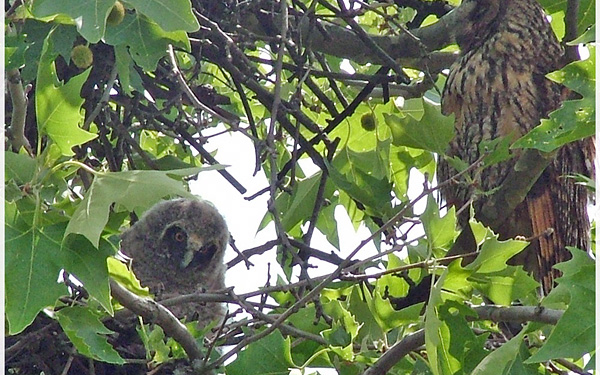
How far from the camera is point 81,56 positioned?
231 cm

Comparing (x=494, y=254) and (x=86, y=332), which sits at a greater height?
(x=86, y=332)

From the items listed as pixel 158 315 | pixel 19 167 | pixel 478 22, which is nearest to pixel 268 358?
pixel 158 315

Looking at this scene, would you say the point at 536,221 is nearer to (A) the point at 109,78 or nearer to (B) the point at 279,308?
(B) the point at 279,308

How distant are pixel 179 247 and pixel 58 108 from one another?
1.52 m

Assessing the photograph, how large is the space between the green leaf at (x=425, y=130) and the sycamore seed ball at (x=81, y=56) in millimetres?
745

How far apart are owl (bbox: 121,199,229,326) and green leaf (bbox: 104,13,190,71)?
1044mm

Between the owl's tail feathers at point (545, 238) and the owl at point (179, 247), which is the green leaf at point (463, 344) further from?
the owl at point (179, 247)

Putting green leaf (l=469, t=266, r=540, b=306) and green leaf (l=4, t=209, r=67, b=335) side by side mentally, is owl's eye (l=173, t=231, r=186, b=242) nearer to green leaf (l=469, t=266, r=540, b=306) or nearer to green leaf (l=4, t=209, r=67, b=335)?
green leaf (l=469, t=266, r=540, b=306)

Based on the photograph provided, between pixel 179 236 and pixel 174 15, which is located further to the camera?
pixel 179 236

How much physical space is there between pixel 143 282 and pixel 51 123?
1380mm

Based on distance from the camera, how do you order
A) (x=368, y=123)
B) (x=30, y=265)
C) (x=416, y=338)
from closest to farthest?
(x=30, y=265), (x=416, y=338), (x=368, y=123)

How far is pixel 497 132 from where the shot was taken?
291 cm

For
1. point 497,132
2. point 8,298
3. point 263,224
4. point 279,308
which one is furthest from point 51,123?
point 497,132

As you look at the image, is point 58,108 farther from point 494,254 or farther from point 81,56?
point 494,254
